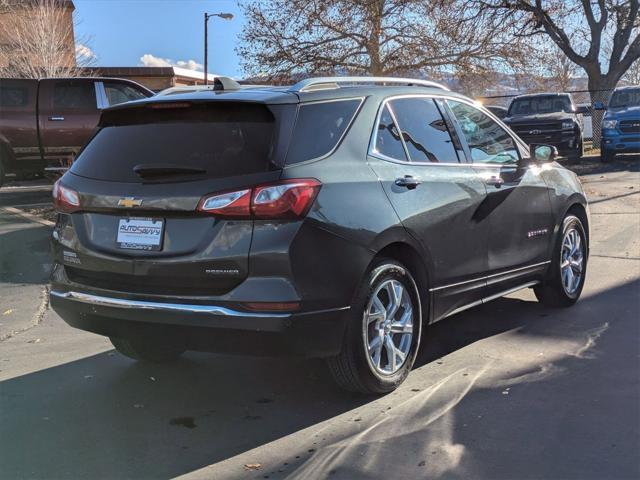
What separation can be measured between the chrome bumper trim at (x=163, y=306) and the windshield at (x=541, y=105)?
17303 millimetres

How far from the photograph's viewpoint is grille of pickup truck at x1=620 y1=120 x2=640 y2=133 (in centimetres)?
1730

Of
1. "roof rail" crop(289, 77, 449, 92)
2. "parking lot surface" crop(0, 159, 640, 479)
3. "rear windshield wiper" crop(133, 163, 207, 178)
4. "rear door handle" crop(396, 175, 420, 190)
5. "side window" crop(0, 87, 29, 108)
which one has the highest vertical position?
"side window" crop(0, 87, 29, 108)

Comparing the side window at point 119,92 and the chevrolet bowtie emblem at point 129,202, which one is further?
the side window at point 119,92

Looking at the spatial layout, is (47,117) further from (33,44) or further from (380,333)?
(33,44)

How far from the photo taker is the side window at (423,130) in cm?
436

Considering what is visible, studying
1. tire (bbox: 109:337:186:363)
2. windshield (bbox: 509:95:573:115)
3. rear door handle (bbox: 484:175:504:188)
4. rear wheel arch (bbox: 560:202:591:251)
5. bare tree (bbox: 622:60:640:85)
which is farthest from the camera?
bare tree (bbox: 622:60:640:85)

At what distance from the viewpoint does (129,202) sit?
11.7 ft

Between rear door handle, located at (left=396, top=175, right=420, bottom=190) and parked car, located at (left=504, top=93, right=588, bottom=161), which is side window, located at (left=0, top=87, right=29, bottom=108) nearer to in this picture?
rear door handle, located at (left=396, top=175, right=420, bottom=190)

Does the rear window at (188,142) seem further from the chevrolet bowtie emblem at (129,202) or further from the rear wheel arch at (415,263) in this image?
the rear wheel arch at (415,263)

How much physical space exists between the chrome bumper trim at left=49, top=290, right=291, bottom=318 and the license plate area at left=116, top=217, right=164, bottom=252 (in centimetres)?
30

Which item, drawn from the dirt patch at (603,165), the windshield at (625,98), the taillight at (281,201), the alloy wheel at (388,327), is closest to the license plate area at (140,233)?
the taillight at (281,201)

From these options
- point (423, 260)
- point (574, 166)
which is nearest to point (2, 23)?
point (574, 166)

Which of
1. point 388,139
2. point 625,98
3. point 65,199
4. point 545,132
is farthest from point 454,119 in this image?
point 625,98

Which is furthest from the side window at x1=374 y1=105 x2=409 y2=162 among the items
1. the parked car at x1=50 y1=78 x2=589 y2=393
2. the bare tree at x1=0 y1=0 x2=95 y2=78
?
the bare tree at x1=0 y1=0 x2=95 y2=78
